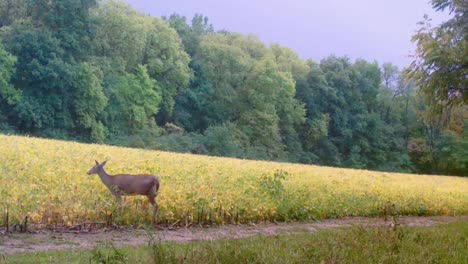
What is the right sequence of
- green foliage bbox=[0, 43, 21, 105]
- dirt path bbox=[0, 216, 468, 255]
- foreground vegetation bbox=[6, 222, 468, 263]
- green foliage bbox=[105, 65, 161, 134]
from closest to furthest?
foreground vegetation bbox=[6, 222, 468, 263]
dirt path bbox=[0, 216, 468, 255]
green foliage bbox=[0, 43, 21, 105]
green foliage bbox=[105, 65, 161, 134]

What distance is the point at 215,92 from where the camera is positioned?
55.7 m

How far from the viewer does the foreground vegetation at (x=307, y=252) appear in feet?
13.8

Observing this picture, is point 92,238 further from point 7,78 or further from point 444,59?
point 7,78

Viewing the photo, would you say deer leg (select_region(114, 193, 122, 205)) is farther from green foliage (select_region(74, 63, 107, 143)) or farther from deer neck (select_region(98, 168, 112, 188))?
green foliage (select_region(74, 63, 107, 143))

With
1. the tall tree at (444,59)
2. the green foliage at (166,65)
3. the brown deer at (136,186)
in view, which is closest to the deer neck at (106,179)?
the brown deer at (136,186)

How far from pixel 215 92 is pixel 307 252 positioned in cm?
5100

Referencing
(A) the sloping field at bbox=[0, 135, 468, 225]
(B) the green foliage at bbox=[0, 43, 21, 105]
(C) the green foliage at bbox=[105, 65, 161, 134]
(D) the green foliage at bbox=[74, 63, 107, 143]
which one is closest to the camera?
(A) the sloping field at bbox=[0, 135, 468, 225]

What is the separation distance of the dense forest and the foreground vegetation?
10.9 m

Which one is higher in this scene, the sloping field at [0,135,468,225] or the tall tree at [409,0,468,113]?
the tall tree at [409,0,468,113]

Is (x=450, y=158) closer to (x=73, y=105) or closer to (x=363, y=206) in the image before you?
(x=73, y=105)

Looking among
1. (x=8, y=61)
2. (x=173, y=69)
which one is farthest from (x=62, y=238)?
(x=173, y=69)

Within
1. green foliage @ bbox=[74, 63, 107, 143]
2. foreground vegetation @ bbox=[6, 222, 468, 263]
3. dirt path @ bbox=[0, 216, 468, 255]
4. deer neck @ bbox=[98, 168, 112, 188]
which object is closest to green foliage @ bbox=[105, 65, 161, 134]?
green foliage @ bbox=[74, 63, 107, 143]

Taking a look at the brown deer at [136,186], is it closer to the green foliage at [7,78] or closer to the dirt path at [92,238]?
the dirt path at [92,238]

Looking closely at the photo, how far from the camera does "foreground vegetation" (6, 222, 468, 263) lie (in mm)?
4219
